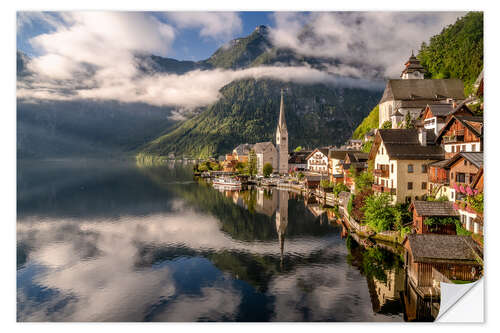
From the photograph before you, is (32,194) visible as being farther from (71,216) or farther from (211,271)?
(211,271)

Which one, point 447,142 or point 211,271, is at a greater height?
point 447,142

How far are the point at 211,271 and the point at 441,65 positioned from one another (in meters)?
54.0

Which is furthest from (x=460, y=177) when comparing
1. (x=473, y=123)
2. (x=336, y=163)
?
(x=336, y=163)

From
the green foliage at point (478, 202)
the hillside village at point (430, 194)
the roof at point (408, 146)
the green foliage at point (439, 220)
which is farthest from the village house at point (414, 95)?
the green foliage at point (478, 202)

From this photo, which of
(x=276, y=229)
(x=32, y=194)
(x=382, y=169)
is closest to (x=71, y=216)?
(x=32, y=194)

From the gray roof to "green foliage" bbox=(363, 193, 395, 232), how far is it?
87.5 ft

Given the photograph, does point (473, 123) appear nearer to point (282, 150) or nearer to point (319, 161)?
point (319, 161)

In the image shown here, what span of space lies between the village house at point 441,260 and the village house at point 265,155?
244 ft

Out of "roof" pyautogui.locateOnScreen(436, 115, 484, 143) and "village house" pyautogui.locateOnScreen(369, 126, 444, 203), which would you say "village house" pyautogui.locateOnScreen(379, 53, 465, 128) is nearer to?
"village house" pyautogui.locateOnScreen(369, 126, 444, 203)

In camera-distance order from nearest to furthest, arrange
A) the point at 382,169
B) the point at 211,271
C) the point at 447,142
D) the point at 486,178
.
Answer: the point at 486,178
the point at 211,271
the point at 447,142
the point at 382,169

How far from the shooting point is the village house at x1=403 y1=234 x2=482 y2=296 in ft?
46.0

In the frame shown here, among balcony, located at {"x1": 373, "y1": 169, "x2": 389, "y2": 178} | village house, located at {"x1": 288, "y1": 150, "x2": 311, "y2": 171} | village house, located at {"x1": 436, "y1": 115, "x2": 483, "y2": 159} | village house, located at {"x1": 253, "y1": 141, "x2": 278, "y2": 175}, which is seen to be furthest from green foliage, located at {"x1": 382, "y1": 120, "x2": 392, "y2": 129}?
village house, located at {"x1": 253, "y1": 141, "x2": 278, "y2": 175}

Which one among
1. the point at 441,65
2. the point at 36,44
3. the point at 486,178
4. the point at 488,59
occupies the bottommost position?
the point at 486,178

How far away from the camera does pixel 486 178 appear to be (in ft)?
42.0
